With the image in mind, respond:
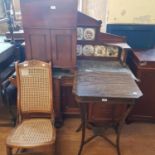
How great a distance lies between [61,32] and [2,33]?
5.33 ft

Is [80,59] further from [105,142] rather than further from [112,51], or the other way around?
[105,142]

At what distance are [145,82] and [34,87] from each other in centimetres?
126

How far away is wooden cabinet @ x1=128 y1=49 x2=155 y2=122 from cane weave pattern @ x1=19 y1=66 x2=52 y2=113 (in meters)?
1.05

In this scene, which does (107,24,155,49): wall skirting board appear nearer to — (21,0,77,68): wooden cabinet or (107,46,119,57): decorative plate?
(107,46,119,57): decorative plate

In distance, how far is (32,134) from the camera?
1.69m

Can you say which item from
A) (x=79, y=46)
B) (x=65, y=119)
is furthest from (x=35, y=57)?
(x=65, y=119)

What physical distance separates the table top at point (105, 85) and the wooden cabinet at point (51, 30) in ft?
0.90

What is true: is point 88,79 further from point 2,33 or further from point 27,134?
point 2,33

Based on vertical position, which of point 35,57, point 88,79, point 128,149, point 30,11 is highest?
point 30,11

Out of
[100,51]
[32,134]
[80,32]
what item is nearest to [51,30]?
[80,32]

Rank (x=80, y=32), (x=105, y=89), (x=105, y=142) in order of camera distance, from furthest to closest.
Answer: (x=80, y=32) < (x=105, y=142) < (x=105, y=89)

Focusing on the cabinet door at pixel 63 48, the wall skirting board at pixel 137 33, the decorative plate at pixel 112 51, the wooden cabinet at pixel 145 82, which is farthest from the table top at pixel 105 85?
the wall skirting board at pixel 137 33

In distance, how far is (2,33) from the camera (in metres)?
3.07

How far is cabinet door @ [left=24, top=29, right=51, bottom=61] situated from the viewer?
1.88 m
